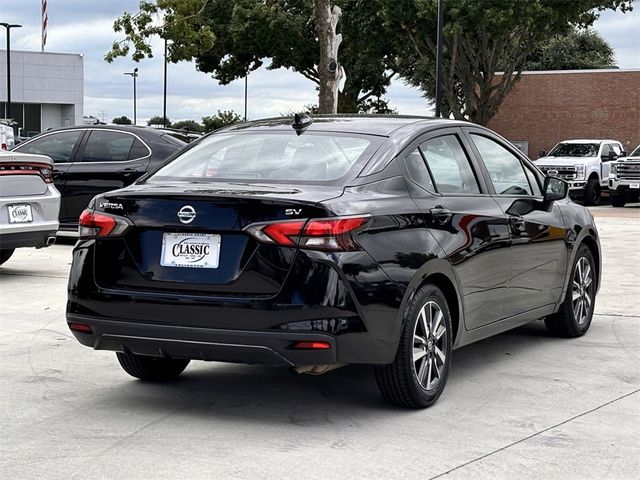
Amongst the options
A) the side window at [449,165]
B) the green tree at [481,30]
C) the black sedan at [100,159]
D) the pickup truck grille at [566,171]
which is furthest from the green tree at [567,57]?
the side window at [449,165]

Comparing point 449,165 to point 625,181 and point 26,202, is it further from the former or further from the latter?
point 625,181

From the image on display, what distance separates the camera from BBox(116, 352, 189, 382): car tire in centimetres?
656

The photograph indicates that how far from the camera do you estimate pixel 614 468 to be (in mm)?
5008

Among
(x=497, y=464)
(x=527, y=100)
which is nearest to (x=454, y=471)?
(x=497, y=464)

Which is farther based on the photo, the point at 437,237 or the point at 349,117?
the point at 349,117

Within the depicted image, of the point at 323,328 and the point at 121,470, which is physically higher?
the point at 323,328

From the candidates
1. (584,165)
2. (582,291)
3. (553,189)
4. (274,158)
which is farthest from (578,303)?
(584,165)

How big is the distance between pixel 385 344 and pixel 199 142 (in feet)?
6.65

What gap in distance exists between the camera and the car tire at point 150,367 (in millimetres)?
6562

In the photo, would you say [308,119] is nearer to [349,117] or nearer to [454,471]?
[349,117]

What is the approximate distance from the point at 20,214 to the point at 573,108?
131ft

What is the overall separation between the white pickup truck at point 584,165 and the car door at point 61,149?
59.0ft

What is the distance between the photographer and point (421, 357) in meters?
5.96

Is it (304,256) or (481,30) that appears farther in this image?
(481,30)
